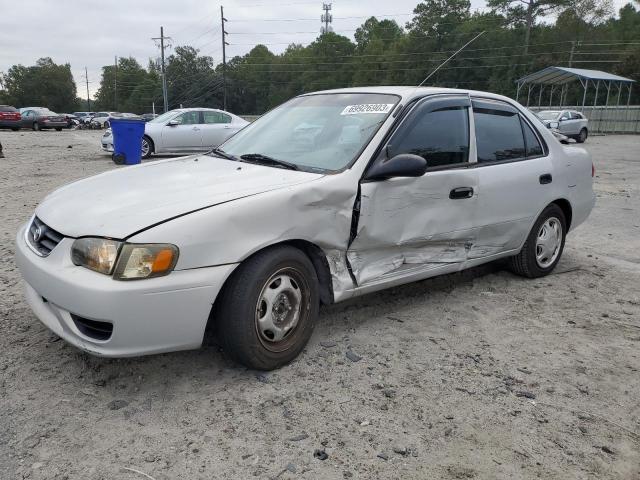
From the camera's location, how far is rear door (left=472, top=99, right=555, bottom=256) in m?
3.99

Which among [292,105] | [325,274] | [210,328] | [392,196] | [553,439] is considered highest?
[292,105]

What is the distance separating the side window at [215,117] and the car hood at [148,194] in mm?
12050

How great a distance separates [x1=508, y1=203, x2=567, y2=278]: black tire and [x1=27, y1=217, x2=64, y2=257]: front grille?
141 inches

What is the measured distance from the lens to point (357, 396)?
278 centimetres

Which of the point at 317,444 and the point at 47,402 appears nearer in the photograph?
the point at 317,444

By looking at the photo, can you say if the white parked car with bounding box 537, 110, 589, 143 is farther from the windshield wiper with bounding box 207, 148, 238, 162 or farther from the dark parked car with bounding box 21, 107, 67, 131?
the dark parked car with bounding box 21, 107, 67, 131

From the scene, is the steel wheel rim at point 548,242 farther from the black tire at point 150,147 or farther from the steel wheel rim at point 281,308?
the black tire at point 150,147

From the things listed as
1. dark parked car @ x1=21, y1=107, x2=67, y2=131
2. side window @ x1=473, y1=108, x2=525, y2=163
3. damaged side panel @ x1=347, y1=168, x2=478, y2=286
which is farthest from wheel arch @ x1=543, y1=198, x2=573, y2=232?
dark parked car @ x1=21, y1=107, x2=67, y2=131

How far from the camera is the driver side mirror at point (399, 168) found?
316 cm

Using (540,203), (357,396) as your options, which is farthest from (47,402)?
(540,203)

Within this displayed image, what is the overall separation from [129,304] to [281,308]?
85cm

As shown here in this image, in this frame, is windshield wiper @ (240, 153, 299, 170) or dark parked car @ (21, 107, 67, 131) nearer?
windshield wiper @ (240, 153, 299, 170)

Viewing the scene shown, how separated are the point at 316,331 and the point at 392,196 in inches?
40.2

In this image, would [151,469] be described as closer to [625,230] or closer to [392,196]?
[392,196]
